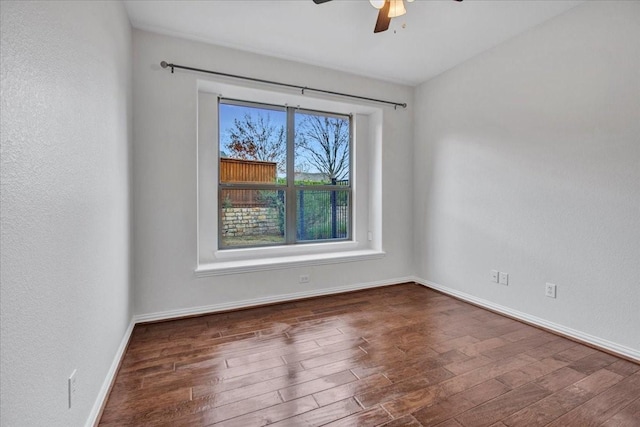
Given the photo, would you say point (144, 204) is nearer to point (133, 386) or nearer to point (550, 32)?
point (133, 386)

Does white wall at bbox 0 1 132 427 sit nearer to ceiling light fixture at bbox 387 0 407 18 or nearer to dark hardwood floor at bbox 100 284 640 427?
→ dark hardwood floor at bbox 100 284 640 427

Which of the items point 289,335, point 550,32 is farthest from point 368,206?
point 550,32

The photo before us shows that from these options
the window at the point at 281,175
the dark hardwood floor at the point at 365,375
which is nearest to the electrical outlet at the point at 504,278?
the dark hardwood floor at the point at 365,375

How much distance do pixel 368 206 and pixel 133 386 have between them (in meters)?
3.17

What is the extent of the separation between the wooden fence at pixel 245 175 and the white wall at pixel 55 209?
5.23ft

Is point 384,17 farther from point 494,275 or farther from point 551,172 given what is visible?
point 494,275

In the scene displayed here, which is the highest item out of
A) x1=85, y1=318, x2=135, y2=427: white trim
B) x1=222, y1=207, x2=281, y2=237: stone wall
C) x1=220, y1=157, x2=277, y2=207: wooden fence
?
x1=220, y1=157, x2=277, y2=207: wooden fence

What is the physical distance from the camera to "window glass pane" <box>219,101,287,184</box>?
3.55 metres

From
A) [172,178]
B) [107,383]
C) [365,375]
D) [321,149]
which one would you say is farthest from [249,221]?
[365,375]

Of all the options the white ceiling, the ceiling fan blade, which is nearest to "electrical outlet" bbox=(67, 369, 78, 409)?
the white ceiling

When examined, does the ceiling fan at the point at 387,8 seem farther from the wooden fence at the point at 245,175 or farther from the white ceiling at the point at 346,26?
the wooden fence at the point at 245,175

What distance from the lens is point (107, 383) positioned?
1795 millimetres

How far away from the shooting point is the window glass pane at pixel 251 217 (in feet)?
11.6

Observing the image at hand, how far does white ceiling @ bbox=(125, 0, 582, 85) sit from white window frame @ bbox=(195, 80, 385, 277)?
46 centimetres
